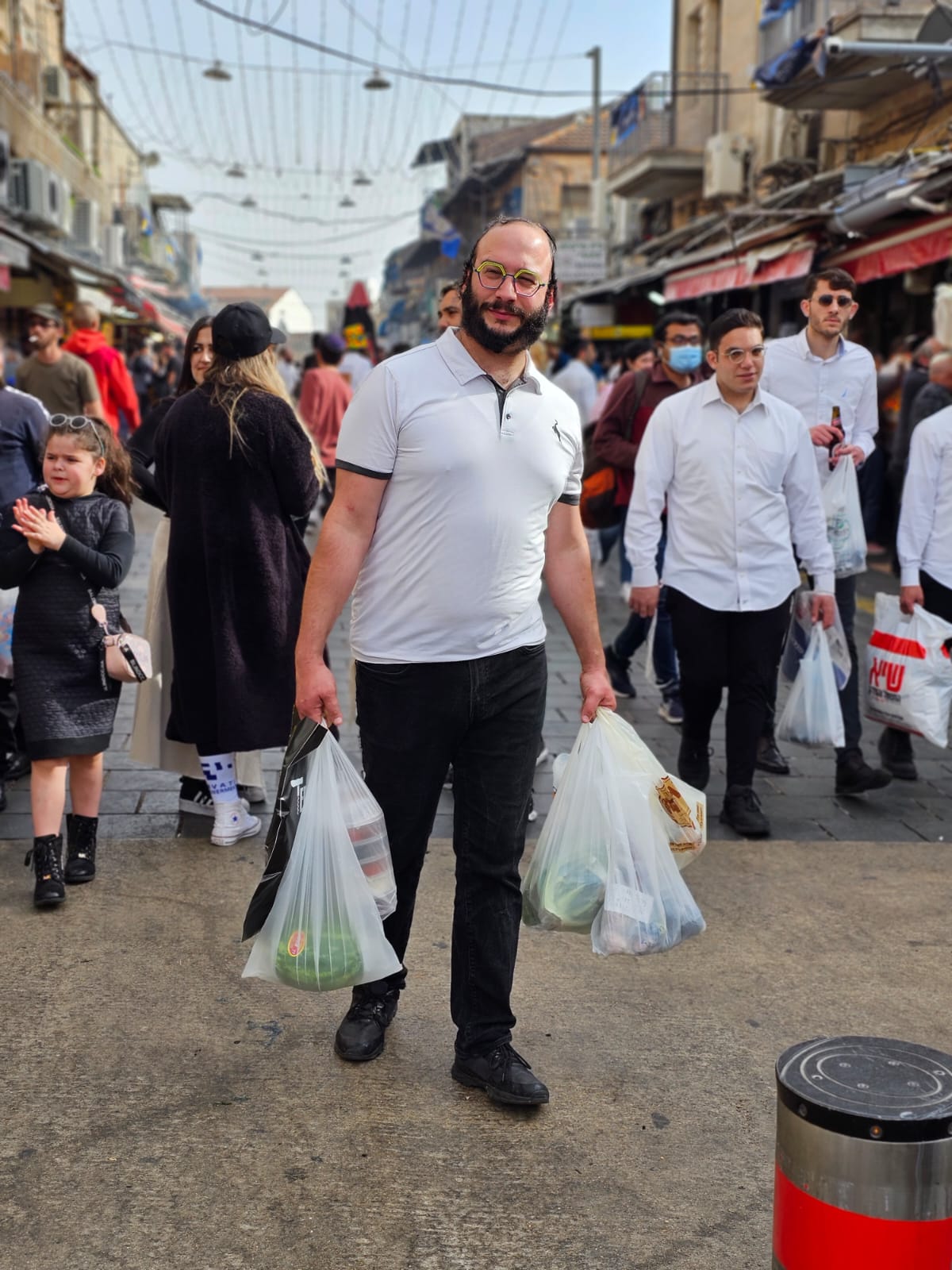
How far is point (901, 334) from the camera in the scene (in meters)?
17.0

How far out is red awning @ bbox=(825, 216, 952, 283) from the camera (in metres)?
11.4

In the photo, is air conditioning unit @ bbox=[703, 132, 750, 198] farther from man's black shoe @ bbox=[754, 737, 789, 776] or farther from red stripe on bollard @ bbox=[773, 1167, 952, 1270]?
red stripe on bollard @ bbox=[773, 1167, 952, 1270]

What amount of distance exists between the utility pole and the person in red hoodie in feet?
60.7

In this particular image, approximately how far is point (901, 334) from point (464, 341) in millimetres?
14969

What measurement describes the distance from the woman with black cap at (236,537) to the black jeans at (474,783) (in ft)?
5.33

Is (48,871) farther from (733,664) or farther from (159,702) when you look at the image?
(733,664)

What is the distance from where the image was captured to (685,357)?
22.7 feet

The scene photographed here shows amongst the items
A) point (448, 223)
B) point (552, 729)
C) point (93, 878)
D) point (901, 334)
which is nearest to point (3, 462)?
point (93, 878)

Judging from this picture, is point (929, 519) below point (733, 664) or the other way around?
the other way around

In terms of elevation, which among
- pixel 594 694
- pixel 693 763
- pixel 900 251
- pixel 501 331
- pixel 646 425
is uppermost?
pixel 900 251

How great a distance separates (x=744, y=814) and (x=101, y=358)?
8157 mm

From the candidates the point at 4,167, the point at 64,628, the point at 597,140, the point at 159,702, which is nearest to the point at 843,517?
the point at 159,702

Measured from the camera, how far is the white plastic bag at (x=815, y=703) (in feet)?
18.1

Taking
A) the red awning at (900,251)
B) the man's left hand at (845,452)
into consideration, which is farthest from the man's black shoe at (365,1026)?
the red awning at (900,251)
